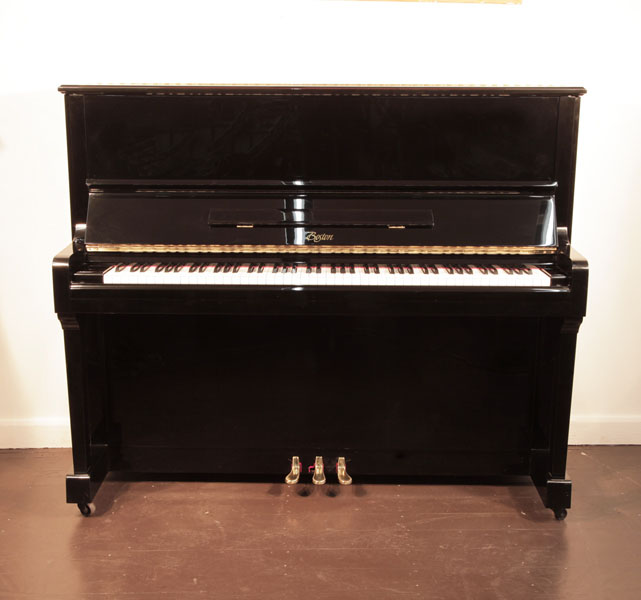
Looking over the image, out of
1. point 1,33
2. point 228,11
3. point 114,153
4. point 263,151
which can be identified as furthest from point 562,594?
point 1,33

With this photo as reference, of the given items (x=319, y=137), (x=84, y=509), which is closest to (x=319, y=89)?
(x=319, y=137)

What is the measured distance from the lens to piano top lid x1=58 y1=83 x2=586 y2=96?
2.31 m

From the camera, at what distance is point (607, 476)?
9.20ft

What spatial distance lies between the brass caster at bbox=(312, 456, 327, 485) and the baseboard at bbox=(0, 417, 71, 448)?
1.10 m

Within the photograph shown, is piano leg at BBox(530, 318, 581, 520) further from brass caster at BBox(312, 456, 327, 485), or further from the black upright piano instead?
brass caster at BBox(312, 456, 327, 485)

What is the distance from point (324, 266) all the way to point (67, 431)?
55.1 inches

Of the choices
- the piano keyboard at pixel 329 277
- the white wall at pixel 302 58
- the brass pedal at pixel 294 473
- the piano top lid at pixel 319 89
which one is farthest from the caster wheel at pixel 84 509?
the piano top lid at pixel 319 89

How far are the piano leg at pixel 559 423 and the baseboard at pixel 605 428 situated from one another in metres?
0.55

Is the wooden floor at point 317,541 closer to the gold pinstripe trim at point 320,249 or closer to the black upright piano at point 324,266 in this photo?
the black upright piano at point 324,266

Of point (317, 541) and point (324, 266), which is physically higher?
point (324, 266)

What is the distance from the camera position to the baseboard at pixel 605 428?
3039mm

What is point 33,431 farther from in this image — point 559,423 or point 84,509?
point 559,423

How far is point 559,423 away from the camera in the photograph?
2.41m

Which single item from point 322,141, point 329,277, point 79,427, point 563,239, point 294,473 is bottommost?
point 294,473
